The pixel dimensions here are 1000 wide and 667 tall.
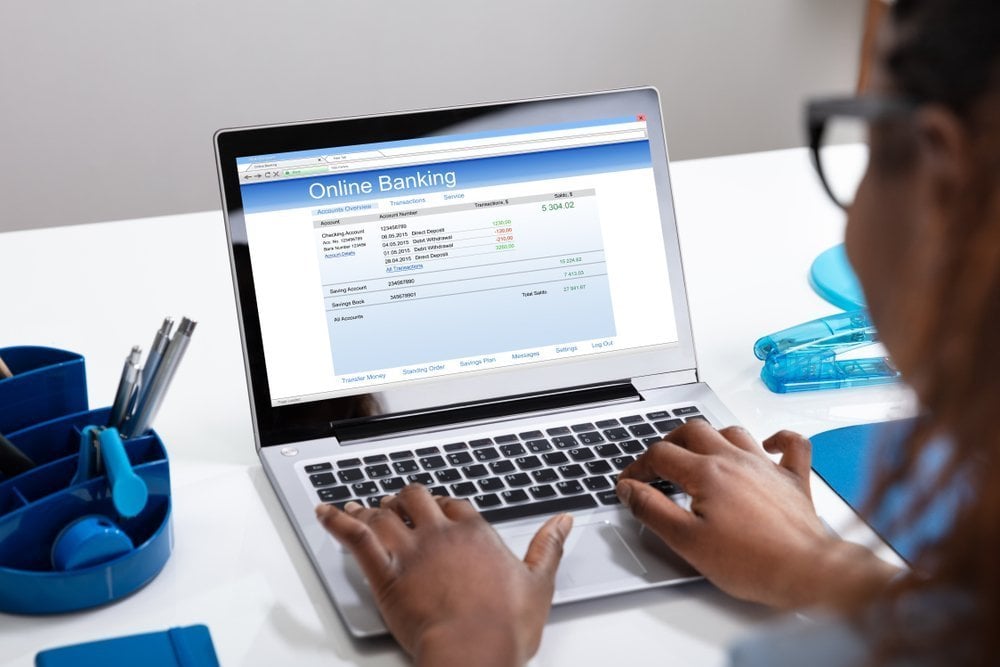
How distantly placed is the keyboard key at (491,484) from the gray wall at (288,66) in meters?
1.81

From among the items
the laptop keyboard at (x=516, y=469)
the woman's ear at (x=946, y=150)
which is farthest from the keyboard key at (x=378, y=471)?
the woman's ear at (x=946, y=150)

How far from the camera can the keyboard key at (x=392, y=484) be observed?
849mm

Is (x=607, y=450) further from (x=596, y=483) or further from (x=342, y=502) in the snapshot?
(x=342, y=502)

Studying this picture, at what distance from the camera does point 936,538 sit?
451mm

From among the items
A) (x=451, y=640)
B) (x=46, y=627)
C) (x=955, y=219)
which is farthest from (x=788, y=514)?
(x=46, y=627)

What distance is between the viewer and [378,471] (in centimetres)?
87

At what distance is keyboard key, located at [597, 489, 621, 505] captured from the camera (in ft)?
2.74

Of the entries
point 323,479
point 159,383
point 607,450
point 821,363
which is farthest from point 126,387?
point 821,363

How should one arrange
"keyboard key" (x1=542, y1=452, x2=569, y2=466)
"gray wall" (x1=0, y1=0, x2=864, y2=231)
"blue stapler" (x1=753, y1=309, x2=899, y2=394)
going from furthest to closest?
"gray wall" (x1=0, y1=0, x2=864, y2=231) < "blue stapler" (x1=753, y1=309, x2=899, y2=394) < "keyboard key" (x1=542, y1=452, x2=569, y2=466)

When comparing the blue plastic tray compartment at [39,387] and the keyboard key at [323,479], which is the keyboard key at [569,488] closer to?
the keyboard key at [323,479]

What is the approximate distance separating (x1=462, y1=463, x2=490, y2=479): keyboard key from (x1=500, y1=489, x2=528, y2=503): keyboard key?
3cm

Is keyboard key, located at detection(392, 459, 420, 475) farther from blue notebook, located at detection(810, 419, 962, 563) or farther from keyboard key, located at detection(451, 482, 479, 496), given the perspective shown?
blue notebook, located at detection(810, 419, 962, 563)

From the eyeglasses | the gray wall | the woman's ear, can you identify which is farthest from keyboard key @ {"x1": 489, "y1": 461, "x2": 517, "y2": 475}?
the gray wall

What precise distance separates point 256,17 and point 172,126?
0.32 meters
